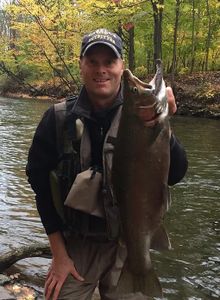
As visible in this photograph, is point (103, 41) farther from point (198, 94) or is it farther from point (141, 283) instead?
point (198, 94)

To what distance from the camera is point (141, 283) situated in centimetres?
259

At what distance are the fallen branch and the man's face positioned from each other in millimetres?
3251

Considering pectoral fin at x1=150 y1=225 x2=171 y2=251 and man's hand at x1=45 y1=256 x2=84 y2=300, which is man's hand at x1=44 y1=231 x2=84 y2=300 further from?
pectoral fin at x1=150 y1=225 x2=171 y2=251

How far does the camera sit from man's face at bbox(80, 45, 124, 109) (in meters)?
2.63

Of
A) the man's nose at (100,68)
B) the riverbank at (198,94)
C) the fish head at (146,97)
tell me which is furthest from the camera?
the riverbank at (198,94)

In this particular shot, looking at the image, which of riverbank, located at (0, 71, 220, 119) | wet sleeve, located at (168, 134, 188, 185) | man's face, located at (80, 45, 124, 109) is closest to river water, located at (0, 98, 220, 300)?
wet sleeve, located at (168, 134, 188, 185)

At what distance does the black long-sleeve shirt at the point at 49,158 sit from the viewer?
104 inches

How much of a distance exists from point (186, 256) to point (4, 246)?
2.42m

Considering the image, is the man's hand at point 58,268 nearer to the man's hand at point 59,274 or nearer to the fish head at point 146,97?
the man's hand at point 59,274

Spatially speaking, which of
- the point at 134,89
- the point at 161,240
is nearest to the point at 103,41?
the point at 134,89

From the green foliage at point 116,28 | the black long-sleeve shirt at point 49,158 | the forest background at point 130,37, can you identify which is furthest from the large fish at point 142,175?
the green foliage at point 116,28

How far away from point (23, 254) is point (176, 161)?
3452mm

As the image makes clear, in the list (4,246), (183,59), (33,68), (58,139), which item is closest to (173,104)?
(58,139)

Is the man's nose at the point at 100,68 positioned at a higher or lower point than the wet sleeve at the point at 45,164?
higher
